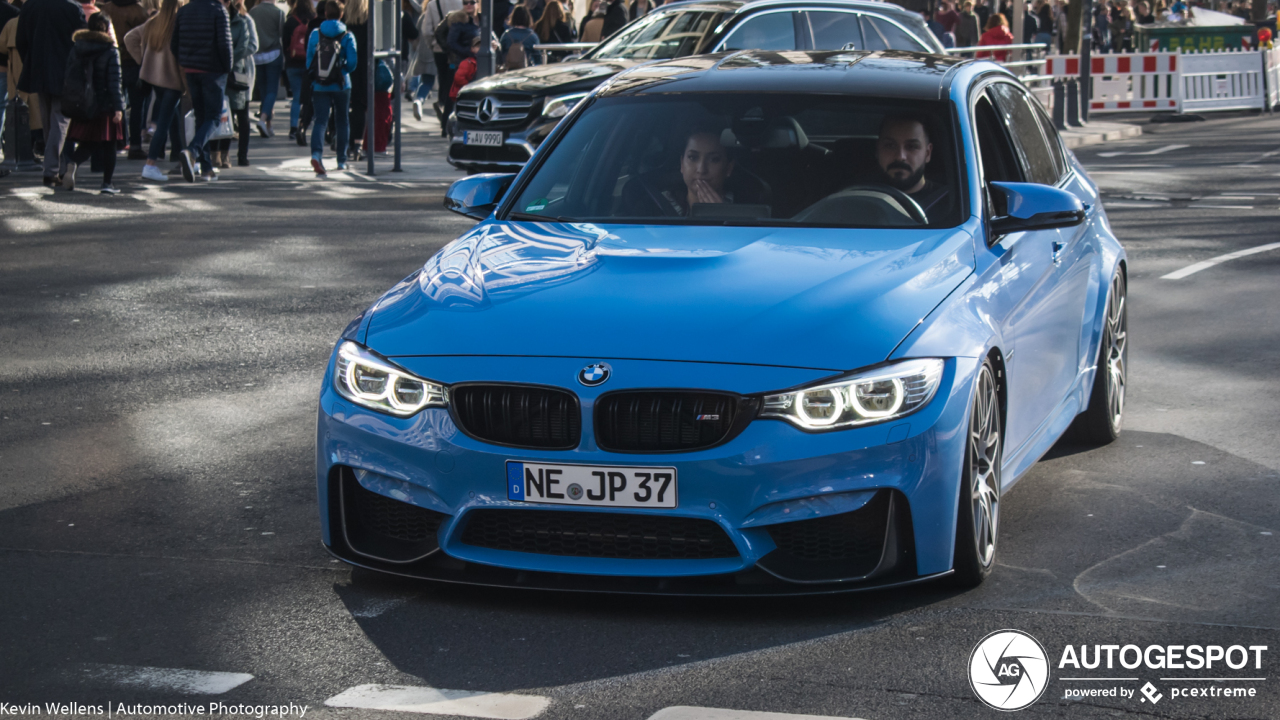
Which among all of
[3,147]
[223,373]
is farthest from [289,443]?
[3,147]

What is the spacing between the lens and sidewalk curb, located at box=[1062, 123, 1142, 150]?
81.7 ft

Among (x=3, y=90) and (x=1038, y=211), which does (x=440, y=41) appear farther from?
(x=1038, y=211)

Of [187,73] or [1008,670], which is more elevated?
[187,73]

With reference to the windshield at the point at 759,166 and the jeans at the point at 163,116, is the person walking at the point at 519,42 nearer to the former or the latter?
the jeans at the point at 163,116

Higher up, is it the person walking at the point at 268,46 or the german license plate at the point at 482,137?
the person walking at the point at 268,46

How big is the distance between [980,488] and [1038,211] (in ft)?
3.64

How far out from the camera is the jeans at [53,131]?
16.6m

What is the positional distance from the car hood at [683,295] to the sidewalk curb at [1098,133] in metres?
19.5

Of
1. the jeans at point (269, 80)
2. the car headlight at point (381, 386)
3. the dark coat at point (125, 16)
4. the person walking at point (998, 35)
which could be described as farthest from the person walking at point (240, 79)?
the car headlight at point (381, 386)

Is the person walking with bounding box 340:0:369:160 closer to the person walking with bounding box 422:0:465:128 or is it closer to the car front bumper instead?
the person walking with bounding box 422:0:465:128

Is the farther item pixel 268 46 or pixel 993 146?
pixel 268 46

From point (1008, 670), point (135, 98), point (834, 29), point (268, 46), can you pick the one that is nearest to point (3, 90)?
point (135, 98)

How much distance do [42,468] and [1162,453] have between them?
4290 millimetres

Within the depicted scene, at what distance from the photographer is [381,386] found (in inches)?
189
